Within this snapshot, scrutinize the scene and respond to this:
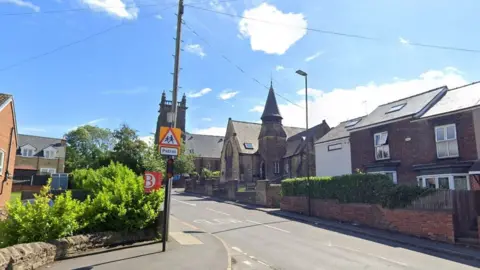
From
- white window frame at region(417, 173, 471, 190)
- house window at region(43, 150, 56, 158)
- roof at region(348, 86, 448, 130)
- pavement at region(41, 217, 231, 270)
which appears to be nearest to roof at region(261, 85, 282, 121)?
roof at region(348, 86, 448, 130)

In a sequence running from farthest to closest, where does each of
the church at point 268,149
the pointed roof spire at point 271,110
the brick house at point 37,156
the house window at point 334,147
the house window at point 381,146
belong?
the brick house at point 37,156
the pointed roof spire at point 271,110
the church at point 268,149
the house window at point 334,147
the house window at point 381,146

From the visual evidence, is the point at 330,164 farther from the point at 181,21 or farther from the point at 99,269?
the point at 99,269

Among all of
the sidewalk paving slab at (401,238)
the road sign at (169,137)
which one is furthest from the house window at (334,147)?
the road sign at (169,137)

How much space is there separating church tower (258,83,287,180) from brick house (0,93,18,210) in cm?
3293

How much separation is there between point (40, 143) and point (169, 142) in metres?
56.8

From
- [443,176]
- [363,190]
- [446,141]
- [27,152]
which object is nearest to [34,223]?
[363,190]

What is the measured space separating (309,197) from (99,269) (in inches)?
634

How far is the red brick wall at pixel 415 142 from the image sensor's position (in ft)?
60.0

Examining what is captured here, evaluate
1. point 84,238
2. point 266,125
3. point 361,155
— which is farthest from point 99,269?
point 266,125

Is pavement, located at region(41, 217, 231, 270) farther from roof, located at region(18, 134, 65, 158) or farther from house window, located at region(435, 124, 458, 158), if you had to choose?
roof, located at region(18, 134, 65, 158)

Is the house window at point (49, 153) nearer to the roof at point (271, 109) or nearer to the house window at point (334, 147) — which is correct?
the roof at point (271, 109)

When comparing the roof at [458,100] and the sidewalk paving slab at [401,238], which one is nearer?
the sidewalk paving slab at [401,238]

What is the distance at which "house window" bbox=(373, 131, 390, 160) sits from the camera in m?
23.1

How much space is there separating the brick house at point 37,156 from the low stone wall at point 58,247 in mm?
49623
